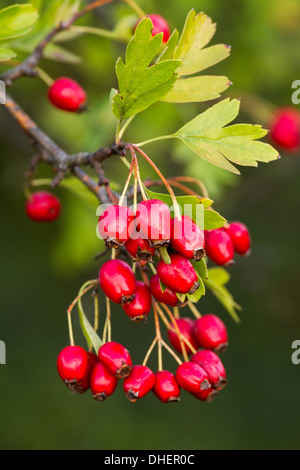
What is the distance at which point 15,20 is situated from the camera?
1513 millimetres

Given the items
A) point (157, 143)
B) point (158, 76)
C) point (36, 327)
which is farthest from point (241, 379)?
point (158, 76)

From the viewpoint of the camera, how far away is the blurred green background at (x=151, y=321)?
311cm

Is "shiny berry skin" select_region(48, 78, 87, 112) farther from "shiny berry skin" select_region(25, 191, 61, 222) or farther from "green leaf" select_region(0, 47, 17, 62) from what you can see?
"green leaf" select_region(0, 47, 17, 62)

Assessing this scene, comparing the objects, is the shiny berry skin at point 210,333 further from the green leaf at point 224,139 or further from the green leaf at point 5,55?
the green leaf at point 5,55

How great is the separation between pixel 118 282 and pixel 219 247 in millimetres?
329

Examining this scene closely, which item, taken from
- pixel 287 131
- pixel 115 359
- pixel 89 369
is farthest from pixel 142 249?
pixel 287 131

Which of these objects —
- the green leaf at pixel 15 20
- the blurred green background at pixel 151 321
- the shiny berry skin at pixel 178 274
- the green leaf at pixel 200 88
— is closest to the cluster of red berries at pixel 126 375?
the shiny berry skin at pixel 178 274

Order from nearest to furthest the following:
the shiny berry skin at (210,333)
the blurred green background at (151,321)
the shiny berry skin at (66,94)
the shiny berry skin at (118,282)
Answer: the shiny berry skin at (118,282)
the shiny berry skin at (210,333)
the shiny berry skin at (66,94)
the blurred green background at (151,321)

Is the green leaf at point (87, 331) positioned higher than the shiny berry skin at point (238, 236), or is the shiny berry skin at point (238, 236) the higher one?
the shiny berry skin at point (238, 236)

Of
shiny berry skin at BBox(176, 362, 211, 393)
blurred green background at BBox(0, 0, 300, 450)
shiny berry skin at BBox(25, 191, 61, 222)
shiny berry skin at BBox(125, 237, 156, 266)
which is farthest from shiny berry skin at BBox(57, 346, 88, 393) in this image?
blurred green background at BBox(0, 0, 300, 450)

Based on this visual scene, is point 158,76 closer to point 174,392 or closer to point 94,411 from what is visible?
point 174,392

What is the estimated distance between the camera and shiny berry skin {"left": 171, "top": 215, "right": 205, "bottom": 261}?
1106mm

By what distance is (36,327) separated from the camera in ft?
15.4

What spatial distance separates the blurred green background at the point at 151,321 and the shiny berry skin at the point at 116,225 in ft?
4.97
